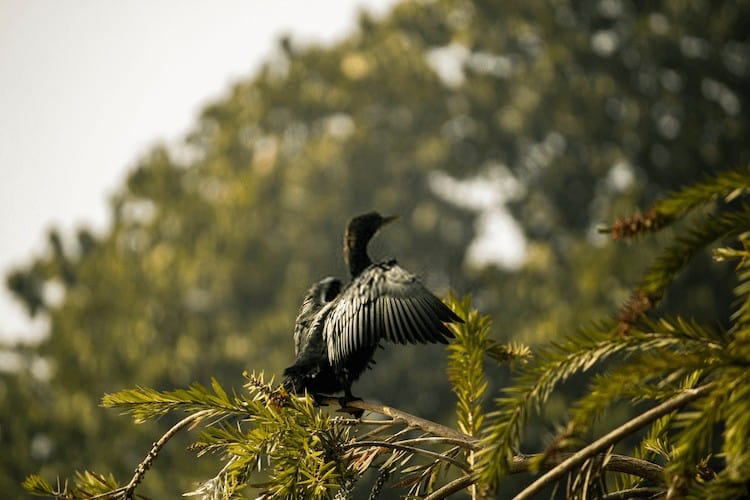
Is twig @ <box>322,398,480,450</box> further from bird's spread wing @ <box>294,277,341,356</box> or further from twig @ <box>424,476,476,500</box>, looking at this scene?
bird's spread wing @ <box>294,277,341,356</box>

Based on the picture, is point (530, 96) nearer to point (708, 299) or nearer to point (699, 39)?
point (699, 39)

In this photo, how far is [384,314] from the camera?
216cm

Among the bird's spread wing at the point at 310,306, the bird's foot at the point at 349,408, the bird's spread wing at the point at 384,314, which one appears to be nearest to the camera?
the bird's spread wing at the point at 384,314

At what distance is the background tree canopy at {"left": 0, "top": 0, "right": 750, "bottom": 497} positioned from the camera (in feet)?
50.8

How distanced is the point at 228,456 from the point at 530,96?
1850 cm

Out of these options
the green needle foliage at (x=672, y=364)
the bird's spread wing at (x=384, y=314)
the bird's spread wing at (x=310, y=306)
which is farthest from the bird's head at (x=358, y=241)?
the green needle foliage at (x=672, y=364)

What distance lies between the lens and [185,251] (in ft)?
59.0

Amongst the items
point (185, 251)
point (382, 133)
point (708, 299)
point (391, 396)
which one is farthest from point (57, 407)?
point (708, 299)

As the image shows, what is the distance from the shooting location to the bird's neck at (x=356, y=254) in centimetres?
323

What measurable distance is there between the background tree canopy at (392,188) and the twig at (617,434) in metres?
12.9

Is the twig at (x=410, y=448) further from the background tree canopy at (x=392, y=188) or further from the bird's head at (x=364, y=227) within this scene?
the background tree canopy at (x=392, y=188)

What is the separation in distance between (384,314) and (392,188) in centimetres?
1723

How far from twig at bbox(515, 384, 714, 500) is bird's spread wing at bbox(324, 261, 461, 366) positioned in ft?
2.26

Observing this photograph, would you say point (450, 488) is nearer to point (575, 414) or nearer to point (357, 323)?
point (575, 414)
